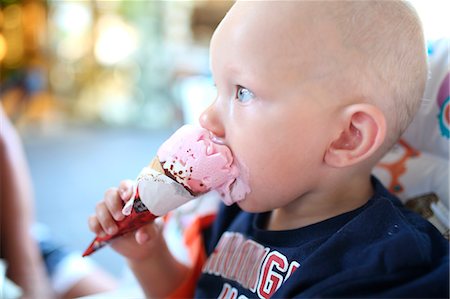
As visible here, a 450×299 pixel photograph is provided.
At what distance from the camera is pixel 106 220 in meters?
0.62

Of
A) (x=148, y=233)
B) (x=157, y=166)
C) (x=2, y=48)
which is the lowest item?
(x=2, y=48)

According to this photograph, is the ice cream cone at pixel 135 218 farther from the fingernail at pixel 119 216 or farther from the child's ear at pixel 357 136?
the child's ear at pixel 357 136

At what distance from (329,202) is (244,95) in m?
0.18

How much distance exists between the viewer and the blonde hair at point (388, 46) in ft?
1.62

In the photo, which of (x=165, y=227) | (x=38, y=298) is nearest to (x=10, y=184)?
(x=38, y=298)

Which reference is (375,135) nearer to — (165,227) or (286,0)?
(286,0)

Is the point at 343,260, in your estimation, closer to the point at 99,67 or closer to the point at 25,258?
the point at 25,258

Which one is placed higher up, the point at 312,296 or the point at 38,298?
the point at 312,296

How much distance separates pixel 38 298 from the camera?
1030 mm

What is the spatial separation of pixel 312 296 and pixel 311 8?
0.29 m

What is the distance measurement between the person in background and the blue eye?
65cm

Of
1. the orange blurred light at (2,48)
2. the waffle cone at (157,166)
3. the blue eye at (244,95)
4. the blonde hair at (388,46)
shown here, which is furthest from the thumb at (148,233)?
the orange blurred light at (2,48)

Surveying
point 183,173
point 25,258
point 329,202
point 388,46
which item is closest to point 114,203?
point 183,173

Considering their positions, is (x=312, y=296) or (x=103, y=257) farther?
(x=103, y=257)
